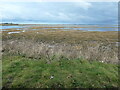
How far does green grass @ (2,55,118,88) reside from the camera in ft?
27.4

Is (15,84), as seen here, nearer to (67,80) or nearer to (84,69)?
(67,80)

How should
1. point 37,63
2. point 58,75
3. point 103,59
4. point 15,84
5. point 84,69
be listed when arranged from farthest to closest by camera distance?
point 103,59
point 37,63
point 84,69
point 58,75
point 15,84

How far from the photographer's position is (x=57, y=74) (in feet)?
31.2

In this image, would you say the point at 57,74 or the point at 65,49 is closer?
the point at 57,74

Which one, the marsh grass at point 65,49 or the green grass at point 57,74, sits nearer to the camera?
the green grass at point 57,74

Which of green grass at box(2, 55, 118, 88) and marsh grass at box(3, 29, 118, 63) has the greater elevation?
marsh grass at box(3, 29, 118, 63)

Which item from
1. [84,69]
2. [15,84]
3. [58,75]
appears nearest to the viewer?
[15,84]

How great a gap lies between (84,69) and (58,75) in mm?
2744

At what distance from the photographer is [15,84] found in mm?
8156

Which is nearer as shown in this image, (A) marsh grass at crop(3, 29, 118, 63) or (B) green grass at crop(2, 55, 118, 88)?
(B) green grass at crop(2, 55, 118, 88)

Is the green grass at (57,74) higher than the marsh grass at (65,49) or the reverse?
the reverse

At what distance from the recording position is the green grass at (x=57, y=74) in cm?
834

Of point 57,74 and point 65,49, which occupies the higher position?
point 65,49

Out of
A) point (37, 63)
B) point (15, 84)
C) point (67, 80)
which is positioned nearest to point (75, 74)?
point (67, 80)
